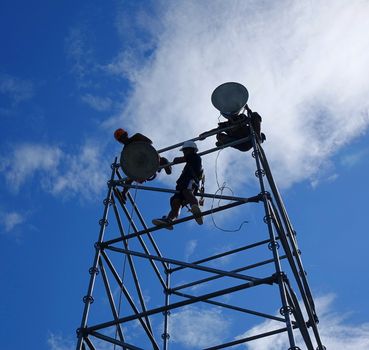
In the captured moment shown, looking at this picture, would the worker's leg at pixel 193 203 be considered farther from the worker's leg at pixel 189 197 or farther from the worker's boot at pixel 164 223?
the worker's boot at pixel 164 223

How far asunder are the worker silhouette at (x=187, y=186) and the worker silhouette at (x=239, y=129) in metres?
0.38

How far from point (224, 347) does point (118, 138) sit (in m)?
3.38

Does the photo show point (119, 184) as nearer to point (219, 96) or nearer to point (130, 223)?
point (130, 223)

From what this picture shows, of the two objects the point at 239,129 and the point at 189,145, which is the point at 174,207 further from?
the point at 239,129

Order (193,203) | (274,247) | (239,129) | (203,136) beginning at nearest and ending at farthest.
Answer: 1. (274,247)
2. (193,203)
3. (239,129)
4. (203,136)

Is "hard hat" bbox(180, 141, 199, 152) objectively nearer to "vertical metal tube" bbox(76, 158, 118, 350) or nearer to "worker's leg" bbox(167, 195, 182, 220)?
"worker's leg" bbox(167, 195, 182, 220)

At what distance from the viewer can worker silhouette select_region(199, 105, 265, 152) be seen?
7.29 metres

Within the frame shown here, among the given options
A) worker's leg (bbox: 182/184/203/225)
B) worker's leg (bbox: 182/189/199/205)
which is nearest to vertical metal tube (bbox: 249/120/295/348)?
worker's leg (bbox: 182/184/203/225)

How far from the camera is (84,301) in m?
5.55

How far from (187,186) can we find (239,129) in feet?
3.85

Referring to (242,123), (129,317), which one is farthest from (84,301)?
(242,123)

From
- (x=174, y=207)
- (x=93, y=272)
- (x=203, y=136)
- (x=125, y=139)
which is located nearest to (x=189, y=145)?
(x=203, y=136)

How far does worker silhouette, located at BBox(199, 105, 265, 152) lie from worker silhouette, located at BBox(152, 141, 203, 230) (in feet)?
1.25

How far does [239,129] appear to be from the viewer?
7348mm
